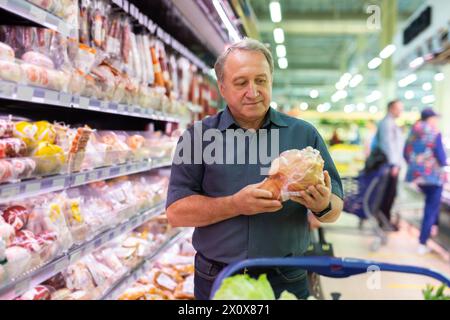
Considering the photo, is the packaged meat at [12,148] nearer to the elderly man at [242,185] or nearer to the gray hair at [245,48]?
the elderly man at [242,185]

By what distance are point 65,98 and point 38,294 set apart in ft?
2.90

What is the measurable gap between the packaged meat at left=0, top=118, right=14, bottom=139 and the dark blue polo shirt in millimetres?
658

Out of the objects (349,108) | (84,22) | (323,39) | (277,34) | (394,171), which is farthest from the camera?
(349,108)

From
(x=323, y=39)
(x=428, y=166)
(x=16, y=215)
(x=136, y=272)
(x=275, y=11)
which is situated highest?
(x=323, y=39)

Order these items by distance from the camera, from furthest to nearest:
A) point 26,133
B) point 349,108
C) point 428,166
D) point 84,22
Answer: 1. point 349,108
2. point 428,166
3. point 84,22
4. point 26,133

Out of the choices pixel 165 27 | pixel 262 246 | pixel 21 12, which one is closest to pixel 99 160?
pixel 21 12

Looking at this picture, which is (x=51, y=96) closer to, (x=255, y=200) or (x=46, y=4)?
(x=46, y=4)

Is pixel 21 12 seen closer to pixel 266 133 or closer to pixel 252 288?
pixel 266 133

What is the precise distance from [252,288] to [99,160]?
1607 millimetres

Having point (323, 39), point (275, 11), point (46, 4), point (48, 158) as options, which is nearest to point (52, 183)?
point (48, 158)

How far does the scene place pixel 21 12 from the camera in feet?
5.58

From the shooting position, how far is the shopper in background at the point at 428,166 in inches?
240

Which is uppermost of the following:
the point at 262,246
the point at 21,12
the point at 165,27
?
the point at 165,27

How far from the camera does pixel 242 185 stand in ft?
5.53
